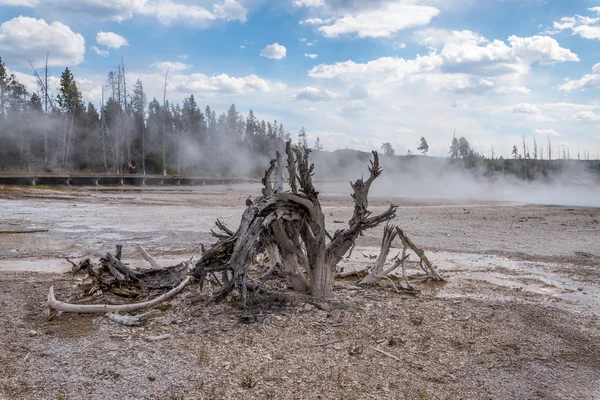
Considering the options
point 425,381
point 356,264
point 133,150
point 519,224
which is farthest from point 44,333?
point 133,150

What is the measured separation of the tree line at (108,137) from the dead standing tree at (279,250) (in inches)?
1492

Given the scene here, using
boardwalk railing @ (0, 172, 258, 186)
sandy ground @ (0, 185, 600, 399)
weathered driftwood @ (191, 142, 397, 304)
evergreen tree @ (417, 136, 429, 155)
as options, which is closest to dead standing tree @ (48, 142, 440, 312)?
weathered driftwood @ (191, 142, 397, 304)

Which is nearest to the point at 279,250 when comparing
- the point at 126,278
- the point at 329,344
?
the point at 329,344

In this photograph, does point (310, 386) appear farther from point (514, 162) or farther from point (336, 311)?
point (514, 162)

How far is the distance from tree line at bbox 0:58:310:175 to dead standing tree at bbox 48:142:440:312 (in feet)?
124

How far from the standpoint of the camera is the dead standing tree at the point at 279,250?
545cm

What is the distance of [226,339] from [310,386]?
123cm

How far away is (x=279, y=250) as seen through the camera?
251 inches

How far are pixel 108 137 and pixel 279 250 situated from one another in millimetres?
47086

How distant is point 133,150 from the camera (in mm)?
53750

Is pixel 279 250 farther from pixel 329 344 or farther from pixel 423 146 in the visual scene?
pixel 423 146

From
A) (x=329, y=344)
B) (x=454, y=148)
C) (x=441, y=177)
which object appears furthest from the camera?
(x=454, y=148)

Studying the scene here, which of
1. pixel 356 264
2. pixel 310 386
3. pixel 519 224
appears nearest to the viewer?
pixel 310 386

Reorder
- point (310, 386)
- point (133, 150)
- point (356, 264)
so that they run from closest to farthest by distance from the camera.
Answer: point (310, 386), point (356, 264), point (133, 150)
